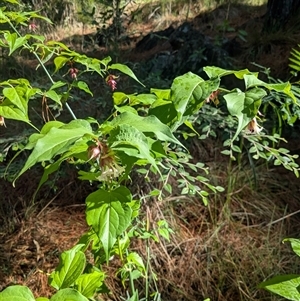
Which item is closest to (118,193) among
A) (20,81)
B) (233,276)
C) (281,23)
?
(20,81)

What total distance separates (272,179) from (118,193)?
1.49 meters

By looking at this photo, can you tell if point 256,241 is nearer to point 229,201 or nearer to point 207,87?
point 229,201

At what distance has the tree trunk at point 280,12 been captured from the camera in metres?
3.34

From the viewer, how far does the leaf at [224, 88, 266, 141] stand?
0.64m

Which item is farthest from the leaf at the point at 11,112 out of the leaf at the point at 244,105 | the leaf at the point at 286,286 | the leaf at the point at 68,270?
the leaf at the point at 286,286

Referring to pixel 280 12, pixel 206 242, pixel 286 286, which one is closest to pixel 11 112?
pixel 286 286

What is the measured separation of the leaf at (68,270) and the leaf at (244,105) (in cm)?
36

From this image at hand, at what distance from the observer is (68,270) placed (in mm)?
830

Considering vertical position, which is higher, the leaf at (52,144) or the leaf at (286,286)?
the leaf at (52,144)

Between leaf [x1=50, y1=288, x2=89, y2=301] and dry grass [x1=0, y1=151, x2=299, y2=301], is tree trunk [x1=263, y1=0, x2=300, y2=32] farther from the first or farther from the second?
leaf [x1=50, y1=288, x2=89, y2=301]

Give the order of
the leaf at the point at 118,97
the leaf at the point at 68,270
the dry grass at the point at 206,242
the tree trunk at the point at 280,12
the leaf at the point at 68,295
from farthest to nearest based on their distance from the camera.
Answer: the tree trunk at the point at 280,12 < the dry grass at the point at 206,242 < the leaf at the point at 118,97 < the leaf at the point at 68,270 < the leaf at the point at 68,295

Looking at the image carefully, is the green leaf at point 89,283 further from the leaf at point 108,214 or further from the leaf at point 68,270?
the leaf at point 108,214

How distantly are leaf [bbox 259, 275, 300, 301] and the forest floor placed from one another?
884mm

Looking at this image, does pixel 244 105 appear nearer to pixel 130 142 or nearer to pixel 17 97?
pixel 130 142
